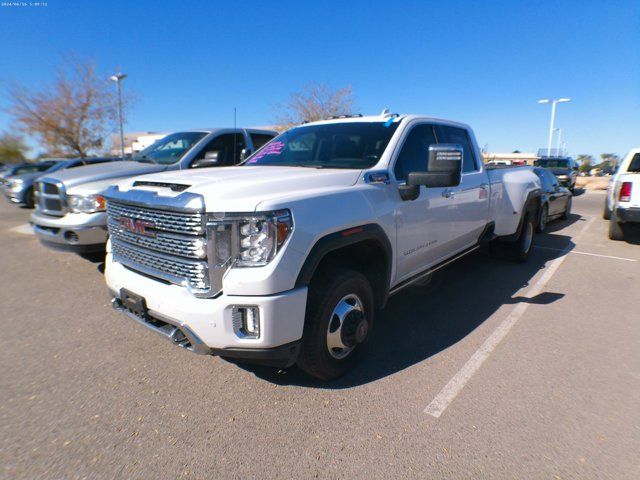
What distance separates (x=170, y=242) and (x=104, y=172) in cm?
357

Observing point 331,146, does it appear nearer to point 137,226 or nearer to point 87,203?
point 137,226

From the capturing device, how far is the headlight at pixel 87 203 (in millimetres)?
4609

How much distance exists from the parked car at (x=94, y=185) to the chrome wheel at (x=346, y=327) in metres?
2.95

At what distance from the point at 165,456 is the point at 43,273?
4509 millimetres

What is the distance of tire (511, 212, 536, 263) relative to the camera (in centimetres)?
603

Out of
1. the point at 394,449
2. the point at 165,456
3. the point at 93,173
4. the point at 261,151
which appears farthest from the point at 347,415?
the point at 93,173

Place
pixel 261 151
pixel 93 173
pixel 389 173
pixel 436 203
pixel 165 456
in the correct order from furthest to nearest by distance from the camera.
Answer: pixel 93 173 → pixel 261 151 → pixel 436 203 → pixel 389 173 → pixel 165 456

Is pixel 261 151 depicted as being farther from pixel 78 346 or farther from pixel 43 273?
pixel 43 273

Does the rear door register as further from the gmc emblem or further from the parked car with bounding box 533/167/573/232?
the parked car with bounding box 533/167/573/232

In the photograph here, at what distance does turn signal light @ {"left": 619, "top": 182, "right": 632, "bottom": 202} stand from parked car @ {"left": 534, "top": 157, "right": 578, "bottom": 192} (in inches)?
431

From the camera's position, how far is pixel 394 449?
223 centimetres

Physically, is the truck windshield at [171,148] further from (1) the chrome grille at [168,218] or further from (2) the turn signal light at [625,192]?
(2) the turn signal light at [625,192]

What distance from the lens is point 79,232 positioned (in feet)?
14.8

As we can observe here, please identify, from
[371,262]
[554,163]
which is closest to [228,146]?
[371,262]
